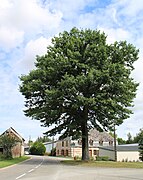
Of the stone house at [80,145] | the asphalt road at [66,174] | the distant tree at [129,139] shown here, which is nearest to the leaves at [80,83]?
the asphalt road at [66,174]

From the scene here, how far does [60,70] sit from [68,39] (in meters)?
4.31

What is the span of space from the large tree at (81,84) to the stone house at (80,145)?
137ft

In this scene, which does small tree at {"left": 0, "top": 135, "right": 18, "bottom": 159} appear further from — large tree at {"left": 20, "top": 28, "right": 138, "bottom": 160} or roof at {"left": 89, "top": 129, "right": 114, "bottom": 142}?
roof at {"left": 89, "top": 129, "right": 114, "bottom": 142}

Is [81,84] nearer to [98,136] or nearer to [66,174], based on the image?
[66,174]

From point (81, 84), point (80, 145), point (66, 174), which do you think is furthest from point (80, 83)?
point (80, 145)

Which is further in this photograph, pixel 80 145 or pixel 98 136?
pixel 98 136

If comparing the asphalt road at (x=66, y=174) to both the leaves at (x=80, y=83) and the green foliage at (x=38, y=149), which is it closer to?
the leaves at (x=80, y=83)

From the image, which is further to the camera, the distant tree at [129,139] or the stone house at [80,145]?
the distant tree at [129,139]

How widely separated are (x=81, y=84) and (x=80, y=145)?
178 feet

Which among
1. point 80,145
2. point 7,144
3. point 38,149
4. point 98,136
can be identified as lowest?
point 7,144

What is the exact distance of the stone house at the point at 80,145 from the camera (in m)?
84.6

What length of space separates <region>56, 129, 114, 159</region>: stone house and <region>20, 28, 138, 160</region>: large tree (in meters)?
41.8

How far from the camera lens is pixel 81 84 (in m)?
34.9

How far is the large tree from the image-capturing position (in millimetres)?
35594
